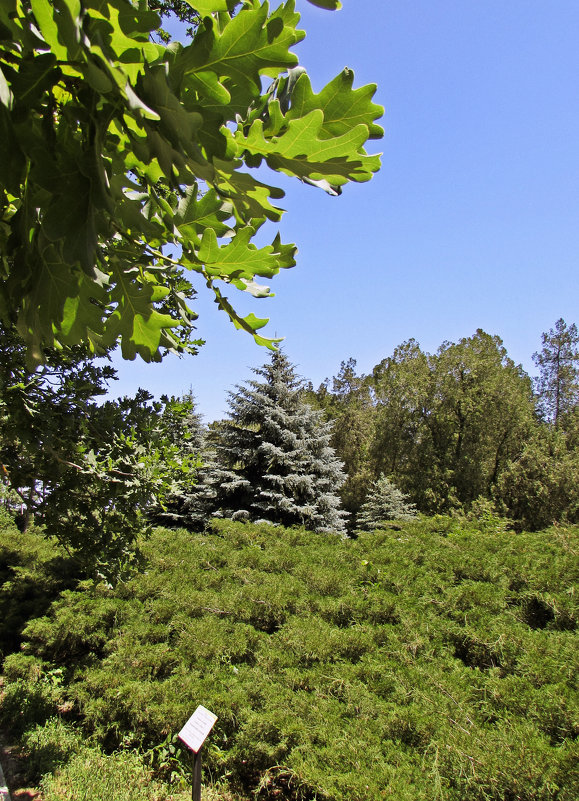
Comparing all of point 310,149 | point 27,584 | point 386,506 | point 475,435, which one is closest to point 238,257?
point 310,149

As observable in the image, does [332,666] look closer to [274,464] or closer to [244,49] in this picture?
[244,49]

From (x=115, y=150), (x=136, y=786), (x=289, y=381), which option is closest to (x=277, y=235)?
(x=115, y=150)

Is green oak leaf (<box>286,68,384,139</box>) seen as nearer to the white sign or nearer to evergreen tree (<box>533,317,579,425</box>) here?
the white sign

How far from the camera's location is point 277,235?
1221 millimetres

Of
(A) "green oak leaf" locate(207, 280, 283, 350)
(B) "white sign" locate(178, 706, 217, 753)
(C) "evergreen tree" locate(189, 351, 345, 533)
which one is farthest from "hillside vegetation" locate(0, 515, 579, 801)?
(C) "evergreen tree" locate(189, 351, 345, 533)

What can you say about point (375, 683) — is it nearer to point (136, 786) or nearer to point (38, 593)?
point (136, 786)

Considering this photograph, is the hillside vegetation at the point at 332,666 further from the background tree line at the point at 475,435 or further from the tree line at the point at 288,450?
the background tree line at the point at 475,435

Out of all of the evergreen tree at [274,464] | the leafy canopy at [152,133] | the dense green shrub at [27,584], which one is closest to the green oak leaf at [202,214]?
the leafy canopy at [152,133]

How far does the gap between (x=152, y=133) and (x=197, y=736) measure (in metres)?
4.18

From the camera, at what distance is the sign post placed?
11.5ft

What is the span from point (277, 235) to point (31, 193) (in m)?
0.57

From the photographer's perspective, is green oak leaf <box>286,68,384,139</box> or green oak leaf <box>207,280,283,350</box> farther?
green oak leaf <box>207,280,283,350</box>

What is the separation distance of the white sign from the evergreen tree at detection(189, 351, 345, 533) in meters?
11.8

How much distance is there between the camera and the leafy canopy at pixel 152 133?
2.40 ft
